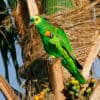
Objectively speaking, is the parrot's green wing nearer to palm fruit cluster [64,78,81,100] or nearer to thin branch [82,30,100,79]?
thin branch [82,30,100,79]

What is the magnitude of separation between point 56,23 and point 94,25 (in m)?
0.37

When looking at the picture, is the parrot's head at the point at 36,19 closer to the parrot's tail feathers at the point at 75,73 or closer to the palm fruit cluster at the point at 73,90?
the parrot's tail feathers at the point at 75,73

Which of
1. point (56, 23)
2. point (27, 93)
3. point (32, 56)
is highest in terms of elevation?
point (56, 23)

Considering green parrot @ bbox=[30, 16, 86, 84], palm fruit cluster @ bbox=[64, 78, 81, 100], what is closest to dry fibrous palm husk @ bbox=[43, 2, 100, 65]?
green parrot @ bbox=[30, 16, 86, 84]

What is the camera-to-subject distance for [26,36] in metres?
4.53

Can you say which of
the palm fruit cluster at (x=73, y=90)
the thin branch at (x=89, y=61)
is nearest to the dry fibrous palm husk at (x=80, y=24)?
the thin branch at (x=89, y=61)

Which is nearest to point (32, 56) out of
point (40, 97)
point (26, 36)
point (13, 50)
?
point (26, 36)

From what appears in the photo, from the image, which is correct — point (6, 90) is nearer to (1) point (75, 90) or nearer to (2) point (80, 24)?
(1) point (75, 90)

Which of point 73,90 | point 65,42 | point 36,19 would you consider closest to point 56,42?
point 65,42

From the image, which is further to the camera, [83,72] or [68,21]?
[68,21]

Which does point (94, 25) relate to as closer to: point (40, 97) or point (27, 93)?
point (27, 93)

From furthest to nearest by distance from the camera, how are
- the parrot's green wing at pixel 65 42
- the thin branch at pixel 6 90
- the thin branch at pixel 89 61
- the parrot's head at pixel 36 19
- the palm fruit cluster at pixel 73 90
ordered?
the parrot's head at pixel 36 19 → the parrot's green wing at pixel 65 42 → the thin branch at pixel 89 61 → the thin branch at pixel 6 90 → the palm fruit cluster at pixel 73 90

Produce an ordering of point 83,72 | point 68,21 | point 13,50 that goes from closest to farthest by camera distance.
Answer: point 83,72, point 68,21, point 13,50

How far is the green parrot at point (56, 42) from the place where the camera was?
3939mm
